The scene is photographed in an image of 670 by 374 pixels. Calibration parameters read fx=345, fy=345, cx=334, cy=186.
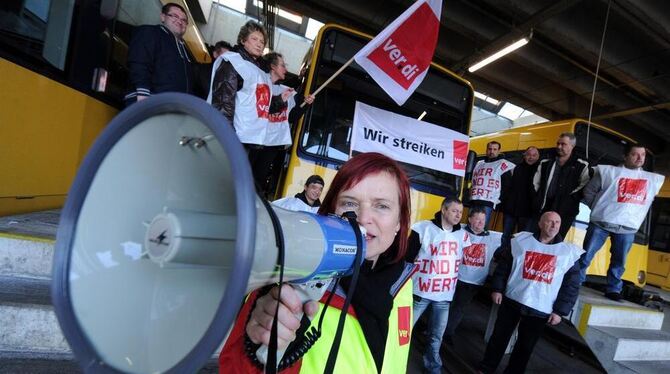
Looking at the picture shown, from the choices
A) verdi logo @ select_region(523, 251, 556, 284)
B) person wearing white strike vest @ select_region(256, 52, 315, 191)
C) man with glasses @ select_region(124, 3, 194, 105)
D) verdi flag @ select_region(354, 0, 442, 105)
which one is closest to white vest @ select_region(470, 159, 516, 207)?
verdi logo @ select_region(523, 251, 556, 284)

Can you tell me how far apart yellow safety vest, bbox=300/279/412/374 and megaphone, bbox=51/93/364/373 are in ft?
0.99

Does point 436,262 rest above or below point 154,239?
below

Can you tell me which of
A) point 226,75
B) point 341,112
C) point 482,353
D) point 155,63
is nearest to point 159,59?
point 155,63

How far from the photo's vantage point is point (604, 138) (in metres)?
4.93

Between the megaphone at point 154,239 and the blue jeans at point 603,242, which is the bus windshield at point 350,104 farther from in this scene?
the megaphone at point 154,239

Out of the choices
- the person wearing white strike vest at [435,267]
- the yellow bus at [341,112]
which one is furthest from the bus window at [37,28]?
the person wearing white strike vest at [435,267]

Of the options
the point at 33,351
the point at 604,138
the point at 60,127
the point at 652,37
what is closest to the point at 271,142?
the point at 60,127

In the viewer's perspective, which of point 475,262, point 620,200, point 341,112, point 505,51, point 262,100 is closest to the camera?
point 262,100

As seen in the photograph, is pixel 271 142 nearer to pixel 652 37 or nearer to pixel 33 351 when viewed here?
pixel 33 351

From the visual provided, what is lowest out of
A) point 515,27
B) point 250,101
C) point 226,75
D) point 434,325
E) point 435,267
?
point 434,325

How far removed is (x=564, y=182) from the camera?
3.99 m

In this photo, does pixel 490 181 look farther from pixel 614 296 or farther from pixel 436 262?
pixel 436 262

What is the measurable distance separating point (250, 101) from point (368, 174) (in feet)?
6.22

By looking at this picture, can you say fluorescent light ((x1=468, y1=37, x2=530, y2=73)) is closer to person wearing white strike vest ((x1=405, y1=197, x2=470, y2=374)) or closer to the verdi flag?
the verdi flag
